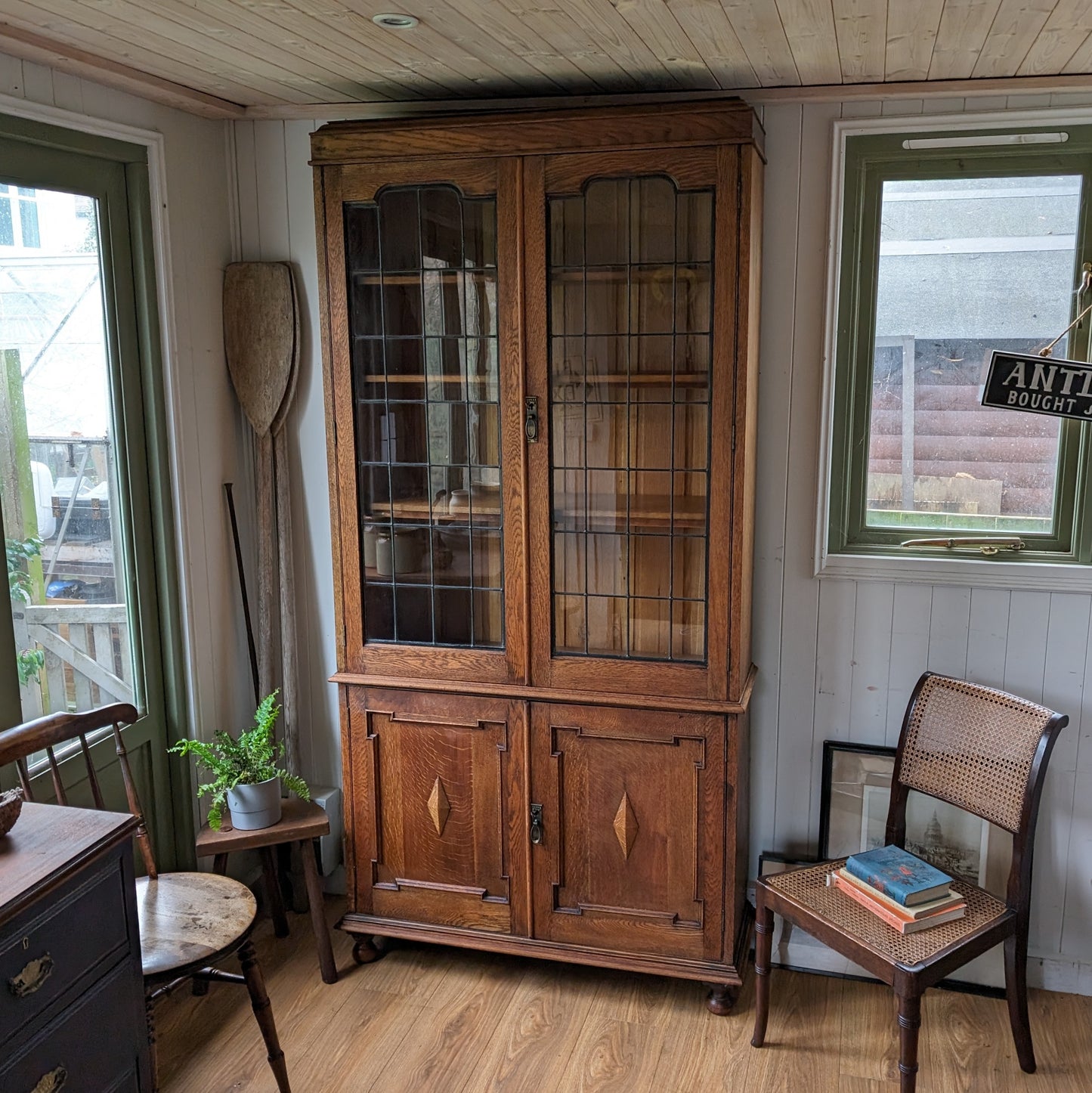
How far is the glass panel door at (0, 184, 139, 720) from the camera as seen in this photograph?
2.46 metres

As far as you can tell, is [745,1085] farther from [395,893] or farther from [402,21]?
[402,21]

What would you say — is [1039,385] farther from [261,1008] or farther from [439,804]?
[261,1008]

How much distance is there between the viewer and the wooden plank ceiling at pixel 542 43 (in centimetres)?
199

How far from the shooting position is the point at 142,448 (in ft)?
9.29

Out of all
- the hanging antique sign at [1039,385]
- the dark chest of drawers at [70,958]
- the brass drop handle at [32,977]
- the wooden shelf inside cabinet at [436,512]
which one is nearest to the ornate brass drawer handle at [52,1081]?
the dark chest of drawers at [70,958]

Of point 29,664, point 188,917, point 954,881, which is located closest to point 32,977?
point 188,917

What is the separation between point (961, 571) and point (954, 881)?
0.77 meters

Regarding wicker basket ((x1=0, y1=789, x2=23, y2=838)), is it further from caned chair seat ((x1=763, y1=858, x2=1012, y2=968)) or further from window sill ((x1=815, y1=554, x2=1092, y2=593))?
window sill ((x1=815, y1=554, x2=1092, y2=593))

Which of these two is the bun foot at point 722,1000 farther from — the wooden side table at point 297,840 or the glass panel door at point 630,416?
the wooden side table at point 297,840

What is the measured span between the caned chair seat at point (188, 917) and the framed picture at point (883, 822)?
5.12 ft

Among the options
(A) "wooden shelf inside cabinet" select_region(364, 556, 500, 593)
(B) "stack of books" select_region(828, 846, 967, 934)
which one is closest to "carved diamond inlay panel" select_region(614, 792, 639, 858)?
(B) "stack of books" select_region(828, 846, 967, 934)

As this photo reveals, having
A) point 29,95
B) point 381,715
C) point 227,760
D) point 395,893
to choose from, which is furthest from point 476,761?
point 29,95

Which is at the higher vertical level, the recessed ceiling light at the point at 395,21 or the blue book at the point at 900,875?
the recessed ceiling light at the point at 395,21

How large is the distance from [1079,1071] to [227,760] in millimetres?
2226
